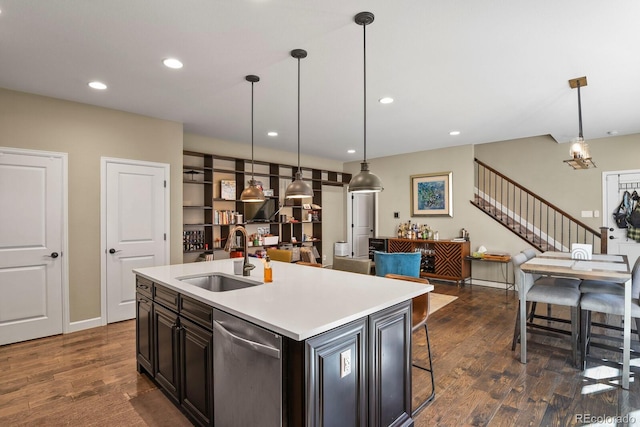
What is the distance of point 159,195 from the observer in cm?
458

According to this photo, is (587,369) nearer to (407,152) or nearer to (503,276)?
(503,276)

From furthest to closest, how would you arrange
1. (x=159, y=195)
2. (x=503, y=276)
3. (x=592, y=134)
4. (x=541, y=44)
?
(x=503, y=276) < (x=592, y=134) < (x=159, y=195) < (x=541, y=44)

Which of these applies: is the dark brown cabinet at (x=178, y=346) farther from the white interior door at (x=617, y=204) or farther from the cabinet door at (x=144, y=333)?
the white interior door at (x=617, y=204)

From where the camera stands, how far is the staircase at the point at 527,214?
6.06 meters

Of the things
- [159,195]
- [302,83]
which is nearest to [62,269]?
[159,195]

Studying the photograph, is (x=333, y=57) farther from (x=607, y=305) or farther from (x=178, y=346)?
(x=607, y=305)

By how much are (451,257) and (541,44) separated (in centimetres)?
438

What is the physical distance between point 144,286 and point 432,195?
5.82 m

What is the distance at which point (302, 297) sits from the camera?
200 centimetres

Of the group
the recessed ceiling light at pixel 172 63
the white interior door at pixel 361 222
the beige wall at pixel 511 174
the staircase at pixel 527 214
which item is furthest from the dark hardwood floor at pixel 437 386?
the white interior door at pixel 361 222

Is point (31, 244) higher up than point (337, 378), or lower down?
higher up

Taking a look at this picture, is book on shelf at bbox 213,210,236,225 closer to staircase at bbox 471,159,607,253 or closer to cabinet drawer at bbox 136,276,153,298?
cabinet drawer at bbox 136,276,153,298

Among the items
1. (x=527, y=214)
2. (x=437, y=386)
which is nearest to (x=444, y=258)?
(x=527, y=214)

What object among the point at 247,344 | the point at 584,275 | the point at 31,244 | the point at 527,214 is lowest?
the point at 247,344
